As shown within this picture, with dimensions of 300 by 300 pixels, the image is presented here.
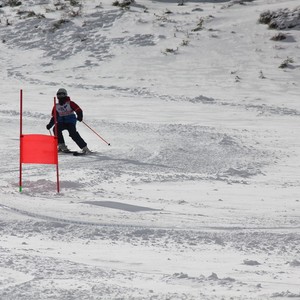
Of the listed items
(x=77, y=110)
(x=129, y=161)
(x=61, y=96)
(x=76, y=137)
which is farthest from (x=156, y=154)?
(x=61, y=96)

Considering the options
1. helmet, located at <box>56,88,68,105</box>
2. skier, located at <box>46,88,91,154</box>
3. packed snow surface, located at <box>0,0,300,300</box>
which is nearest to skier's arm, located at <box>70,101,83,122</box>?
skier, located at <box>46,88,91,154</box>

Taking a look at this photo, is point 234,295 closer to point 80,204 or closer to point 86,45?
point 80,204

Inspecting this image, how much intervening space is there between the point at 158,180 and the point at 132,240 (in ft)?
11.8

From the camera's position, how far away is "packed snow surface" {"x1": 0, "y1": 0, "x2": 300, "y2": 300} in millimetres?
6023

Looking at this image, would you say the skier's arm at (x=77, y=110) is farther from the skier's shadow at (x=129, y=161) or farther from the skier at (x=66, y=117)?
the skier's shadow at (x=129, y=161)

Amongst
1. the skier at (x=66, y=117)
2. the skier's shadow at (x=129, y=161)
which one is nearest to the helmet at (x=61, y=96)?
the skier at (x=66, y=117)

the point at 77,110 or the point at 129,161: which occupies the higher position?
the point at 77,110

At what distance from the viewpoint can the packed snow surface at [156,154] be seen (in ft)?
19.8

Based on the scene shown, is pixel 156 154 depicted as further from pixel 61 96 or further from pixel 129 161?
pixel 61 96

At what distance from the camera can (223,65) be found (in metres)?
22.3

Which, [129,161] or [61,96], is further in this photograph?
[61,96]

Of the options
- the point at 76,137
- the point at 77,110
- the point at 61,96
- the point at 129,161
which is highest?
the point at 61,96

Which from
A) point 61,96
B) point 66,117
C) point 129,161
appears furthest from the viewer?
point 66,117

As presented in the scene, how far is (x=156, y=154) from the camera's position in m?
12.9
